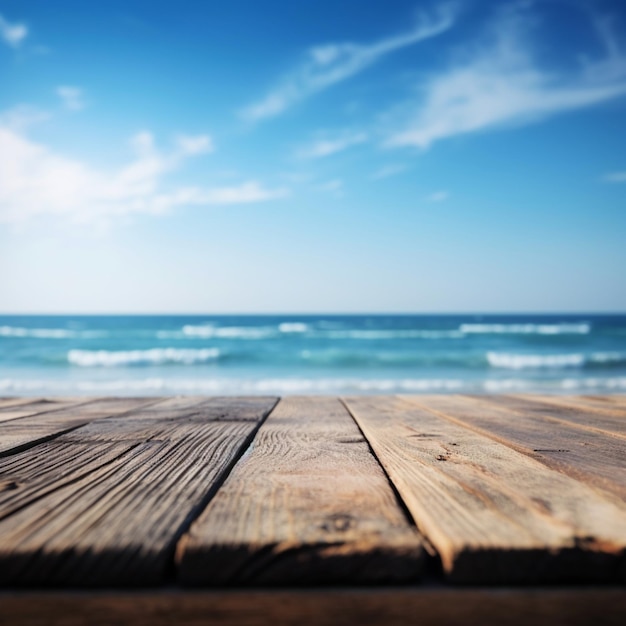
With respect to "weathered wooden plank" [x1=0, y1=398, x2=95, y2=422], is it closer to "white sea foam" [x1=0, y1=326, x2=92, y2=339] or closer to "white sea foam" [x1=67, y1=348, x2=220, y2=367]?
"white sea foam" [x1=67, y1=348, x2=220, y2=367]

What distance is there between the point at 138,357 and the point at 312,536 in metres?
14.6

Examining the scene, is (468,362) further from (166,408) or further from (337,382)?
(166,408)

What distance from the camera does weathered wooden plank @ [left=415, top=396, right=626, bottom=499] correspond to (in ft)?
2.43

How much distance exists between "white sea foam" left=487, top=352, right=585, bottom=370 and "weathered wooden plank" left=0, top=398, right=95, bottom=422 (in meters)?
10.7

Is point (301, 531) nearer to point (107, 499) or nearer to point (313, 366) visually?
point (107, 499)

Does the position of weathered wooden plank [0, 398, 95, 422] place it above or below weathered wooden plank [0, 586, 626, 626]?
below

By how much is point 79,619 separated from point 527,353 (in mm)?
15478

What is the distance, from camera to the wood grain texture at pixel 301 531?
46 centimetres

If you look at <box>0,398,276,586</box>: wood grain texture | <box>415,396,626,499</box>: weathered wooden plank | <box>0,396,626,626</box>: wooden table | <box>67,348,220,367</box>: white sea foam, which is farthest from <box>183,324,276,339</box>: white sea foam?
<box>0,396,626,626</box>: wooden table

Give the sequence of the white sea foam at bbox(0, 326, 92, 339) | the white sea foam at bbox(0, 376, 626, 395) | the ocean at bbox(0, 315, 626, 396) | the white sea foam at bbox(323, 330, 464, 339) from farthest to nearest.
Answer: the white sea foam at bbox(0, 326, 92, 339)
the white sea foam at bbox(323, 330, 464, 339)
the ocean at bbox(0, 315, 626, 396)
the white sea foam at bbox(0, 376, 626, 395)

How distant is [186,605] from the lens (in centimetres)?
44

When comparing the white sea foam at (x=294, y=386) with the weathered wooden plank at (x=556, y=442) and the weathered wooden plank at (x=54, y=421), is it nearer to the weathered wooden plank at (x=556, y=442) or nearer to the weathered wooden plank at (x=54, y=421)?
the weathered wooden plank at (x=54, y=421)

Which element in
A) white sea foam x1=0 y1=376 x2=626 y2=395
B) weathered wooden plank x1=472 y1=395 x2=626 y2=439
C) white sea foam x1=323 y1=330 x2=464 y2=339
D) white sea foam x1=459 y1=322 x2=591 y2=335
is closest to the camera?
weathered wooden plank x1=472 y1=395 x2=626 y2=439

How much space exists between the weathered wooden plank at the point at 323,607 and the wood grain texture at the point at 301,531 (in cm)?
2
